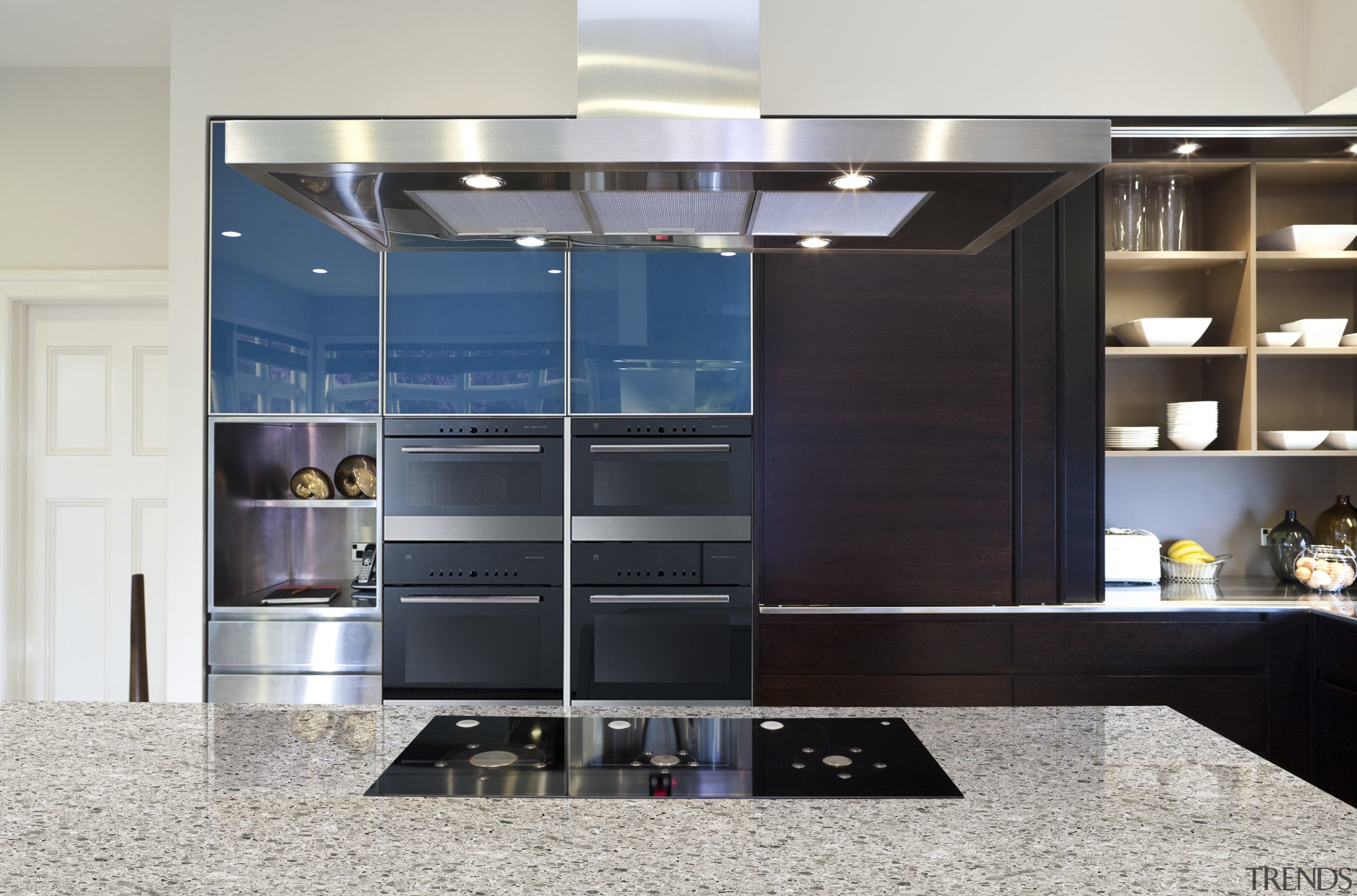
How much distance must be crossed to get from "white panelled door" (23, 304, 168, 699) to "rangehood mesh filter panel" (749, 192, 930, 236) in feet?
9.86

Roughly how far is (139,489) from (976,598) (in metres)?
3.15

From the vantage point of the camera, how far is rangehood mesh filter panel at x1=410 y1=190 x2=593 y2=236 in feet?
4.61

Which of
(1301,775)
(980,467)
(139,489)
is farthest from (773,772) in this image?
(139,489)

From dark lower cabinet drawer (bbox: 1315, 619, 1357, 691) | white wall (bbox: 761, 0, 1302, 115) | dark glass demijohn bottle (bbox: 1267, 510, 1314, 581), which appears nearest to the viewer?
dark lower cabinet drawer (bbox: 1315, 619, 1357, 691)

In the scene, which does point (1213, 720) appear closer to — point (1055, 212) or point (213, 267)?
point (1055, 212)

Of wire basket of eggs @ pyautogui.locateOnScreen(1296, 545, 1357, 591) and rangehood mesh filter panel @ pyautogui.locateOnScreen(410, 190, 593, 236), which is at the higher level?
rangehood mesh filter panel @ pyautogui.locateOnScreen(410, 190, 593, 236)

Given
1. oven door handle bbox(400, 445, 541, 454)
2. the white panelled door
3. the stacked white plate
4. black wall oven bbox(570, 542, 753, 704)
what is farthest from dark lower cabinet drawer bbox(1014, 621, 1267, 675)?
the white panelled door

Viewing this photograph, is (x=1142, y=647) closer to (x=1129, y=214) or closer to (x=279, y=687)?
(x=1129, y=214)

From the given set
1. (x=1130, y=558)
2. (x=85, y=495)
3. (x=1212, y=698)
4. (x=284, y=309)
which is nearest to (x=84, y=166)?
(x=85, y=495)

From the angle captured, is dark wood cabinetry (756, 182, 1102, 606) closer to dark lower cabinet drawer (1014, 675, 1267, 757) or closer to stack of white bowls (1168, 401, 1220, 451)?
dark lower cabinet drawer (1014, 675, 1267, 757)

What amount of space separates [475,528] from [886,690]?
1.33 metres

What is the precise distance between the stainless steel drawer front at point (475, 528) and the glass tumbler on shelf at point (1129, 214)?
2094 millimetres

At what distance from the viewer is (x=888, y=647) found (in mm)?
2791

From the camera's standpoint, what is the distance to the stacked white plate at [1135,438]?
2975 mm
